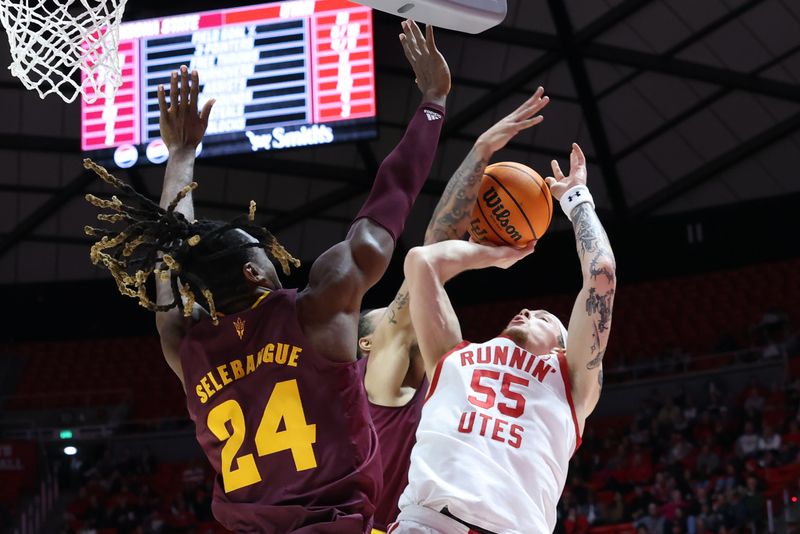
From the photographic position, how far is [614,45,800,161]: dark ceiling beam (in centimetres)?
1529

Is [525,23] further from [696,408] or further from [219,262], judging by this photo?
[219,262]

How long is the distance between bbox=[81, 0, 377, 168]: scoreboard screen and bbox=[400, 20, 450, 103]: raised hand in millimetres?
6837

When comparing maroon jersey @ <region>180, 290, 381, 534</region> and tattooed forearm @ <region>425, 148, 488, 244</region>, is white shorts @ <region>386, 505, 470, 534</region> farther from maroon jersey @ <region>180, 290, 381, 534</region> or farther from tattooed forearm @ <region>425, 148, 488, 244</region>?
tattooed forearm @ <region>425, 148, 488, 244</region>

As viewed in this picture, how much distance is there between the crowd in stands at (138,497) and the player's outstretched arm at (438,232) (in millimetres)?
10834

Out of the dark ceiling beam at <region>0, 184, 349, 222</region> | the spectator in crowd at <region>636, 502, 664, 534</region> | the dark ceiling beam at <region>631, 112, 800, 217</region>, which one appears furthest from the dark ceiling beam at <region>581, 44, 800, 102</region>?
the spectator in crowd at <region>636, 502, 664, 534</region>

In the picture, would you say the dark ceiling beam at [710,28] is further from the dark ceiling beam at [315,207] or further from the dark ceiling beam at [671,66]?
the dark ceiling beam at [315,207]

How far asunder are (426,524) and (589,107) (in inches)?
521

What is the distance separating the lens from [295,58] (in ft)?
34.8

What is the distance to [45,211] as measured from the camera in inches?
689

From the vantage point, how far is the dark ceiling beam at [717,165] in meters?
16.0

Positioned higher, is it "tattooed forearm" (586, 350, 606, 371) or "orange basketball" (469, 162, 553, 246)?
"orange basketball" (469, 162, 553, 246)

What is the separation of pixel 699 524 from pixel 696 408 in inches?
131

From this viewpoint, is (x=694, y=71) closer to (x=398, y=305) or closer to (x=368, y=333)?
(x=368, y=333)

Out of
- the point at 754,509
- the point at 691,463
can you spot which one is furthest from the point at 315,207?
the point at 754,509
